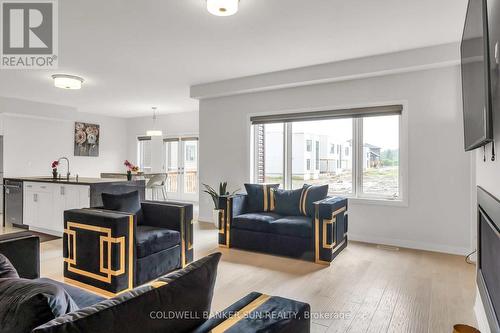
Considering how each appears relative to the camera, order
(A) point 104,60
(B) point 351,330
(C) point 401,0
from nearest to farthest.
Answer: (B) point 351,330, (C) point 401,0, (A) point 104,60

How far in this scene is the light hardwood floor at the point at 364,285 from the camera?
221 centimetres

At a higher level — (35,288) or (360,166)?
(360,166)

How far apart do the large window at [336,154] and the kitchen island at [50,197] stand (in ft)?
7.28

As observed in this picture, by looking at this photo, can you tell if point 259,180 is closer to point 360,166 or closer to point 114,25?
point 360,166

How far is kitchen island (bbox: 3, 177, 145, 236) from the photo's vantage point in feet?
14.3

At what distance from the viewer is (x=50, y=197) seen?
4.82 meters

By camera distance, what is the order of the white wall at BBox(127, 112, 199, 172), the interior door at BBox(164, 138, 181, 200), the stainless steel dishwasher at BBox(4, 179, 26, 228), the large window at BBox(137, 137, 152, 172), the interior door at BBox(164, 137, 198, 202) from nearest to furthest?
the stainless steel dishwasher at BBox(4, 179, 26, 228)
the white wall at BBox(127, 112, 199, 172)
the interior door at BBox(164, 137, 198, 202)
the interior door at BBox(164, 138, 181, 200)
the large window at BBox(137, 137, 152, 172)

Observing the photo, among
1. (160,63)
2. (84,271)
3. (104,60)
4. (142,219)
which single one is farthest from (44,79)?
(84,271)

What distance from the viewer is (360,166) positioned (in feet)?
14.7

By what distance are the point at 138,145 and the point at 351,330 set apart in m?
8.49

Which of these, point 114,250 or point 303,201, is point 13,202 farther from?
point 303,201

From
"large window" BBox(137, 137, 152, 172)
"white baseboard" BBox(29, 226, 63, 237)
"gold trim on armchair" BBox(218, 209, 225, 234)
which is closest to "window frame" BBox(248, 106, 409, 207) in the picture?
"gold trim on armchair" BBox(218, 209, 225, 234)

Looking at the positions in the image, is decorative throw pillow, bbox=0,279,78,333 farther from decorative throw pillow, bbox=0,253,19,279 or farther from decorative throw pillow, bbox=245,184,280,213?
decorative throw pillow, bbox=245,184,280,213

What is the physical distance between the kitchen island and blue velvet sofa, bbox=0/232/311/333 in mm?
3355
